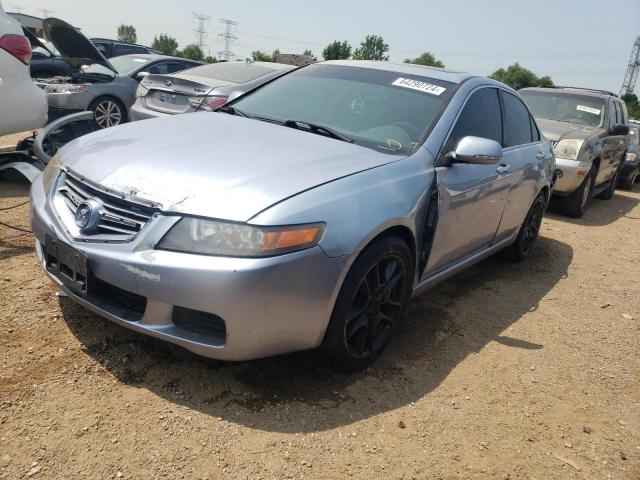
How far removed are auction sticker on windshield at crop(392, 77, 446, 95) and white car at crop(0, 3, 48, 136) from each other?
3.52 metres

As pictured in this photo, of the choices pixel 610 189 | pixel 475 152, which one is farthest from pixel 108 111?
pixel 610 189

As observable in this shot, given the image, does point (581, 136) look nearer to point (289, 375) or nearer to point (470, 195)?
point (470, 195)

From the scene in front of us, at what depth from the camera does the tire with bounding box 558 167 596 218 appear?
759cm

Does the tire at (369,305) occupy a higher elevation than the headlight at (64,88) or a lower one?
lower

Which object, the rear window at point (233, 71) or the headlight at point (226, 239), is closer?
the headlight at point (226, 239)

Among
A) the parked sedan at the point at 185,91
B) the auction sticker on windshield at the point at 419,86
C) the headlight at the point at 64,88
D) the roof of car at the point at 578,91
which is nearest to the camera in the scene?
the auction sticker on windshield at the point at 419,86

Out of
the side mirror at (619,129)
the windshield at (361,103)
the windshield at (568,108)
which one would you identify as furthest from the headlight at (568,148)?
the windshield at (361,103)

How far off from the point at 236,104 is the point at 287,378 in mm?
1966

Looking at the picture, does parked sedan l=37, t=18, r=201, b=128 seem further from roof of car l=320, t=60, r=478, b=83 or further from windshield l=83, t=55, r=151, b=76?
roof of car l=320, t=60, r=478, b=83

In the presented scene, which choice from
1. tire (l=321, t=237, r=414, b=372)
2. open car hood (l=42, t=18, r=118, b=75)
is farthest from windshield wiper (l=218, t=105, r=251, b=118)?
open car hood (l=42, t=18, r=118, b=75)

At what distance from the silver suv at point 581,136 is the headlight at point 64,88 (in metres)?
6.47

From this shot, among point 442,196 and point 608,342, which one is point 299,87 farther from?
point 608,342

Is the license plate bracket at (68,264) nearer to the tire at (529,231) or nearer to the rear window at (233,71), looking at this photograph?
the tire at (529,231)

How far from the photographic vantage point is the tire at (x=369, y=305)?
2.51 metres
